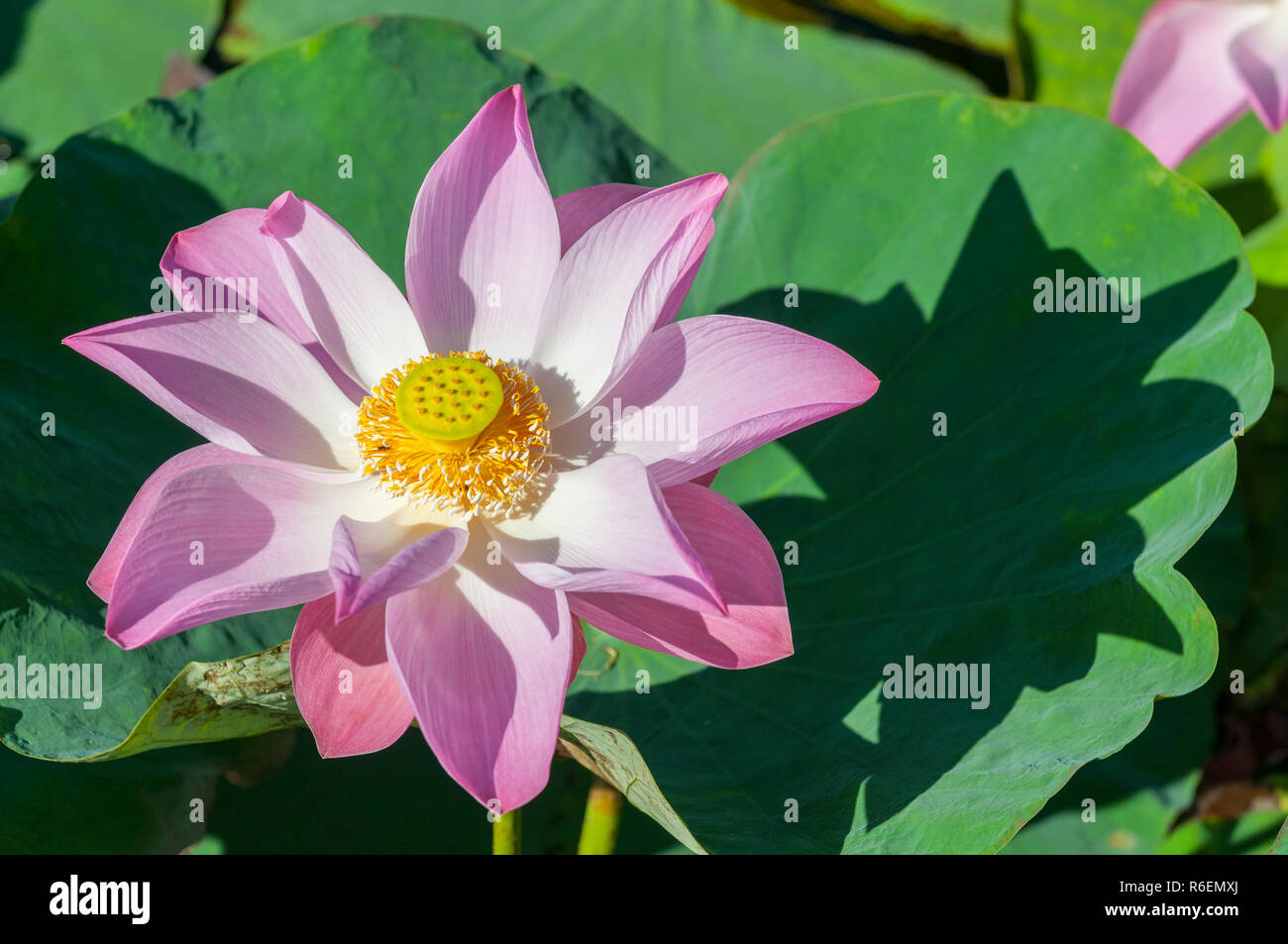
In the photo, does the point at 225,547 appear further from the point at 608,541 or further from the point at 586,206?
the point at 586,206

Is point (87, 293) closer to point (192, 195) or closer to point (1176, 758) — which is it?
point (192, 195)

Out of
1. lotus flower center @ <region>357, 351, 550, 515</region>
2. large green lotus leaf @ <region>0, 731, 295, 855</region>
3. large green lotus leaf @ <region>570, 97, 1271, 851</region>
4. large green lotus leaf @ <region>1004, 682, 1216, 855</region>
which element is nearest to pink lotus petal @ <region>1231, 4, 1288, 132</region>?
large green lotus leaf @ <region>570, 97, 1271, 851</region>

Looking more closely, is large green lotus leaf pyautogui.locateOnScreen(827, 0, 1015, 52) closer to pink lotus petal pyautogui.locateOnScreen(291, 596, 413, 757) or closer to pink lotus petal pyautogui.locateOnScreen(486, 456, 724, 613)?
pink lotus petal pyautogui.locateOnScreen(486, 456, 724, 613)

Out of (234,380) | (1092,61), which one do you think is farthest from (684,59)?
(234,380)

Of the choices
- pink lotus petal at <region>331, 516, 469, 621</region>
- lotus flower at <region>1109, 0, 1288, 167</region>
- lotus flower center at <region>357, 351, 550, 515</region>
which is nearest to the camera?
pink lotus petal at <region>331, 516, 469, 621</region>

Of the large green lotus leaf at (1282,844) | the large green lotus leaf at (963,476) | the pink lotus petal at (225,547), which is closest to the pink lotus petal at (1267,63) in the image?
the large green lotus leaf at (963,476)
